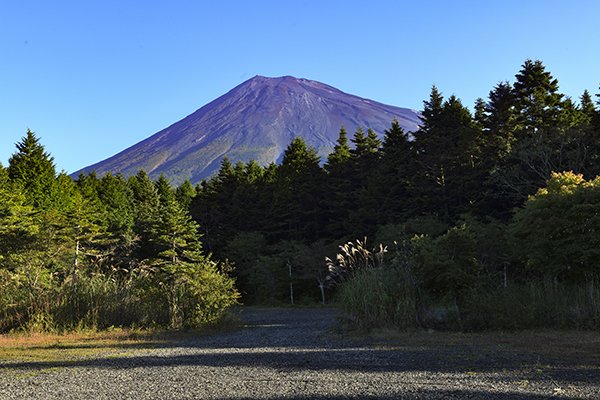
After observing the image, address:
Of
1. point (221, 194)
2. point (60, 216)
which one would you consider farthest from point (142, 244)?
point (60, 216)

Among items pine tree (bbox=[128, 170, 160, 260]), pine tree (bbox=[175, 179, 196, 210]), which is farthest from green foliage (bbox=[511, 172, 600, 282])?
pine tree (bbox=[175, 179, 196, 210])

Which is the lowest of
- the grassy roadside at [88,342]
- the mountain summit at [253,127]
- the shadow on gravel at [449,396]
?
the grassy roadside at [88,342]

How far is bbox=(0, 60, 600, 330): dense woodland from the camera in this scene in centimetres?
1207

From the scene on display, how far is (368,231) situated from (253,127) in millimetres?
98067

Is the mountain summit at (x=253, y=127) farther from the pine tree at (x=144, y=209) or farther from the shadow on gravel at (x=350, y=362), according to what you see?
the shadow on gravel at (x=350, y=362)

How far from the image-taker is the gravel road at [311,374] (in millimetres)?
5289

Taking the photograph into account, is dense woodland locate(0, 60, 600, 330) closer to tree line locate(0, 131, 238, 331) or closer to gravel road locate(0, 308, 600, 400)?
tree line locate(0, 131, 238, 331)

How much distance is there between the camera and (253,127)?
125688mm

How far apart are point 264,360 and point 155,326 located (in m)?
6.63

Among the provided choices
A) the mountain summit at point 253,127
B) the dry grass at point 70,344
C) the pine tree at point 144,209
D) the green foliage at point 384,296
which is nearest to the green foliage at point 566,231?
the green foliage at point 384,296

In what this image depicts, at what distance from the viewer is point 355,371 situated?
6.74m

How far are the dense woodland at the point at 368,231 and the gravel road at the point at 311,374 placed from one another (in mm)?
3364

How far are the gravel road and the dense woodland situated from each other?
11.0 ft

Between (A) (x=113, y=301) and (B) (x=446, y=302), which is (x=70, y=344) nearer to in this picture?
(A) (x=113, y=301)
